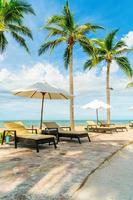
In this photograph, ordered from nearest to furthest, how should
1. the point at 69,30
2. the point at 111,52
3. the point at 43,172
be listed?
the point at 43,172 → the point at 69,30 → the point at 111,52

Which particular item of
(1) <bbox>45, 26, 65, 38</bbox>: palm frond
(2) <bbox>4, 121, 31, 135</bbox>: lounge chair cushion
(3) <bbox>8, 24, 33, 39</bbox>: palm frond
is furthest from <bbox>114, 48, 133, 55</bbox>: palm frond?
(2) <bbox>4, 121, 31, 135</bbox>: lounge chair cushion

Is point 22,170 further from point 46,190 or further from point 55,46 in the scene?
point 55,46

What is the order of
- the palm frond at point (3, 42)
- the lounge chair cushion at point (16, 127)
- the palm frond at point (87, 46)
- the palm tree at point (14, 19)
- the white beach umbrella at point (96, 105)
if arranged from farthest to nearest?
the white beach umbrella at point (96, 105) < the palm frond at point (3, 42) < the palm frond at point (87, 46) < the palm tree at point (14, 19) < the lounge chair cushion at point (16, 127)

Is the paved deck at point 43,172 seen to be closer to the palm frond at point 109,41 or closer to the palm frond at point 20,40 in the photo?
the palm frond at point 20,40

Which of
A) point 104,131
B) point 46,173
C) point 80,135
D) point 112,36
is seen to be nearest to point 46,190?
point 46,173

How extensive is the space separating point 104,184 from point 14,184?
1695mm

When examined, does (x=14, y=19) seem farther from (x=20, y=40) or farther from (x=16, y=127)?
(x=16, y=127)

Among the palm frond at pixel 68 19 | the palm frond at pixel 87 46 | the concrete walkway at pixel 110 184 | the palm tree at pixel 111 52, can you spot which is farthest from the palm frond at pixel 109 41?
the concrete walkway at pixel 110 184

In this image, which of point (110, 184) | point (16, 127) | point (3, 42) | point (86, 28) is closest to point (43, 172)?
point (110, 184)

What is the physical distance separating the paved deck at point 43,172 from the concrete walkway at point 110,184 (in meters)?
0.18

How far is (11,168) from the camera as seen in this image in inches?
250

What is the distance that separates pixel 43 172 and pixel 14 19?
1375 centimetres

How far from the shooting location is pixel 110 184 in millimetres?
5375

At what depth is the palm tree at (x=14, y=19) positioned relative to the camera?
1625cm
